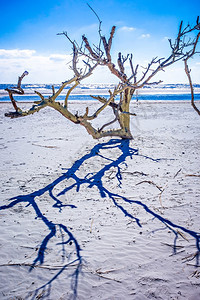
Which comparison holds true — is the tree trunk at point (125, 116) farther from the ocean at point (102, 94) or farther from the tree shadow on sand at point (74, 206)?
the ocean at point (102, 94)

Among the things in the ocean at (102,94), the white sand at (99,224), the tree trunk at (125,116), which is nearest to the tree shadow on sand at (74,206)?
the white sand at (99,224)

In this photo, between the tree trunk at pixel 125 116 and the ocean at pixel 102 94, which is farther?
the ocean at pixel 102 94

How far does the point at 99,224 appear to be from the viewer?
2.95 m

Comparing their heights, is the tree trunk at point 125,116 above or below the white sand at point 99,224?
above

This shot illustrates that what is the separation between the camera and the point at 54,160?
214 inches

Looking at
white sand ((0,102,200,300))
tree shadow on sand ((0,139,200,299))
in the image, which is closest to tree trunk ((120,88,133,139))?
tree shadow on sand ((0,139,200,299))

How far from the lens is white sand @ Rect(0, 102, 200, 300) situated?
6.69 ft

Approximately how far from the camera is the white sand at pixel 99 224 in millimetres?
2039

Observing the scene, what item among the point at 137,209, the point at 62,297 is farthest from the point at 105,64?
the point at 62,297

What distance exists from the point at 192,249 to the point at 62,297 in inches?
64.6

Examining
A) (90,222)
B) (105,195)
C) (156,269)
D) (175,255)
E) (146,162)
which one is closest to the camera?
(156,269)

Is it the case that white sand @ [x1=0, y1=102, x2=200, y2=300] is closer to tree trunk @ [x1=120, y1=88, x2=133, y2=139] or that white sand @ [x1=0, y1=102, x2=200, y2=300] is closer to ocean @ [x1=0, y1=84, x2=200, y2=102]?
tree trunk @ [x1=120, y1=88, x2=133, y2=139]

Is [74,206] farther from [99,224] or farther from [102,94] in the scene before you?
[102,94]

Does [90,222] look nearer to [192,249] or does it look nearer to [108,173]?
[192,249]
